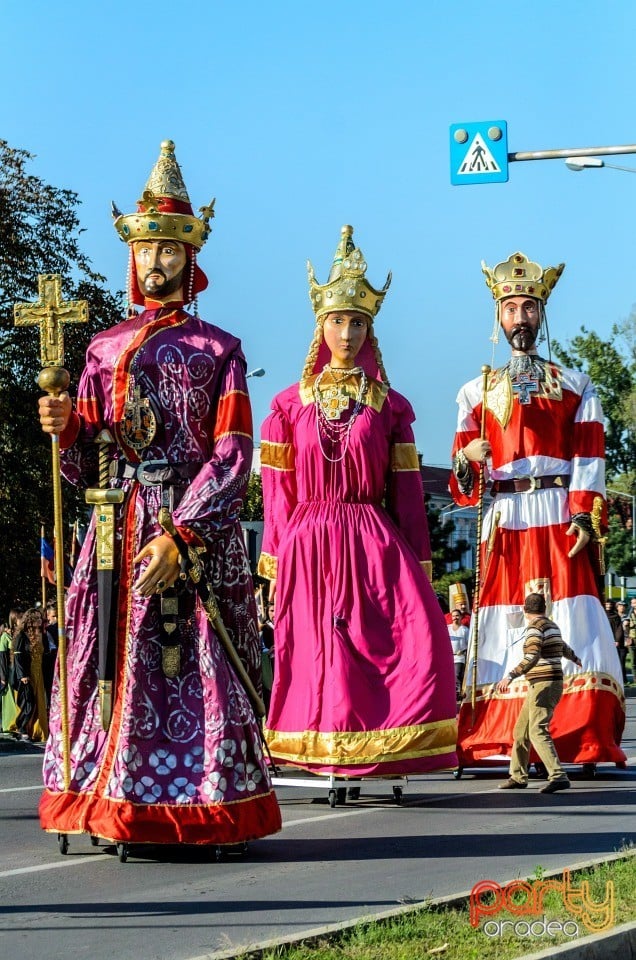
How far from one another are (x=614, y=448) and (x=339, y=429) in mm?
61894

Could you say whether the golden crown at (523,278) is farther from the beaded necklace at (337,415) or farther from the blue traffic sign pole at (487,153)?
the blue traffic sign pole at (487,153)

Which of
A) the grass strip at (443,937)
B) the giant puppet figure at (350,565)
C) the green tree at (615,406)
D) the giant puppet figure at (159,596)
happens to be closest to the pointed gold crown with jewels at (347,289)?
the giant puppet figure at (350,565)

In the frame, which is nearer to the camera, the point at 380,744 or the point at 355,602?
the point at 380,744

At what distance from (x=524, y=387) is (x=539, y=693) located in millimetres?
2281

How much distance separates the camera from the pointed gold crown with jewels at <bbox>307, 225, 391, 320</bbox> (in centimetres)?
1091

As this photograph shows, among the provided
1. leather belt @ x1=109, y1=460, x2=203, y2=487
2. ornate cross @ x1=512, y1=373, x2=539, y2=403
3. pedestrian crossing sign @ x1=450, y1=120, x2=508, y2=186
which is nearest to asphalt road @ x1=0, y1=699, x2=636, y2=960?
leather belt @ x1=109, y1=460, x2=203, y2=487

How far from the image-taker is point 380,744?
392 inches

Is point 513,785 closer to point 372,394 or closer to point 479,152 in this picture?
point 372,394

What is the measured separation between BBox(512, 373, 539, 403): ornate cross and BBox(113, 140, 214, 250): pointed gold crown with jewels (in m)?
4.03

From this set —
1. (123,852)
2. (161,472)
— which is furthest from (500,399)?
(123,852)

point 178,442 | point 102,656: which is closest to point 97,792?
point 102,656

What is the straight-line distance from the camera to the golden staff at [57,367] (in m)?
7.95

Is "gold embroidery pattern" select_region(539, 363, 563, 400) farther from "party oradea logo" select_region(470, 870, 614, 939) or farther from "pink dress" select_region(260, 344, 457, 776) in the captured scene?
"party oradea logo" select_region(470, 870, 614, 939)

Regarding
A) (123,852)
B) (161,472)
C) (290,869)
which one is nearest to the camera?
(290,869)
